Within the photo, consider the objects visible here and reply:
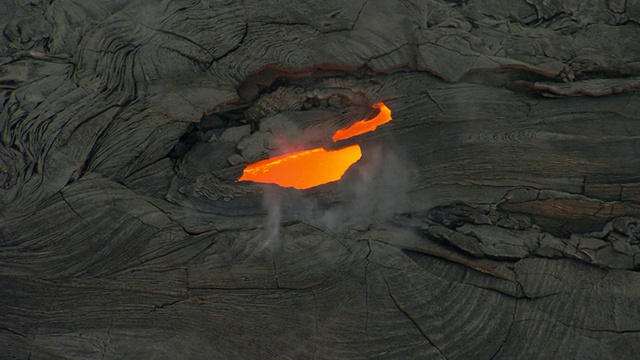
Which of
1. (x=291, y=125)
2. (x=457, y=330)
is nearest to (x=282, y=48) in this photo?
(x=291, y=125)

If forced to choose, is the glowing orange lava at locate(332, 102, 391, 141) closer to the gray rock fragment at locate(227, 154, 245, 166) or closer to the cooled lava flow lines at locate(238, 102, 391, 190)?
the cooled lava flow lines at locate(238, 102, 391, 190)

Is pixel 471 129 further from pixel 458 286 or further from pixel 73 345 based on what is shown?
pixel 73 345

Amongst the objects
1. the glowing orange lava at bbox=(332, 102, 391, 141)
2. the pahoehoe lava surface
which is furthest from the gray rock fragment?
the glowing orange lava at bbox=(332, 102, 391, 141)

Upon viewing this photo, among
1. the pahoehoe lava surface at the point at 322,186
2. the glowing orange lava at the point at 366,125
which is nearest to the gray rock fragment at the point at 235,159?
the pahoehoe lava surface at the point at 322,186

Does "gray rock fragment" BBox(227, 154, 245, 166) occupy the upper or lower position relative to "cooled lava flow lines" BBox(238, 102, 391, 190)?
upper

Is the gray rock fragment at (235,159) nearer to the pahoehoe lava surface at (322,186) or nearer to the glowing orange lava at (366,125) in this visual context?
the pahoehoe lava surface at (322,186)

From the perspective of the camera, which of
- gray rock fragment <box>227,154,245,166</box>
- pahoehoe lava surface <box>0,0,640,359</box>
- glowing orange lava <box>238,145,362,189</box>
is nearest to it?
pahoehoe lava surface <box>0,0,640,359</box>

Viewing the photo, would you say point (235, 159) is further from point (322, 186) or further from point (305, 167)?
point (322, 186)
